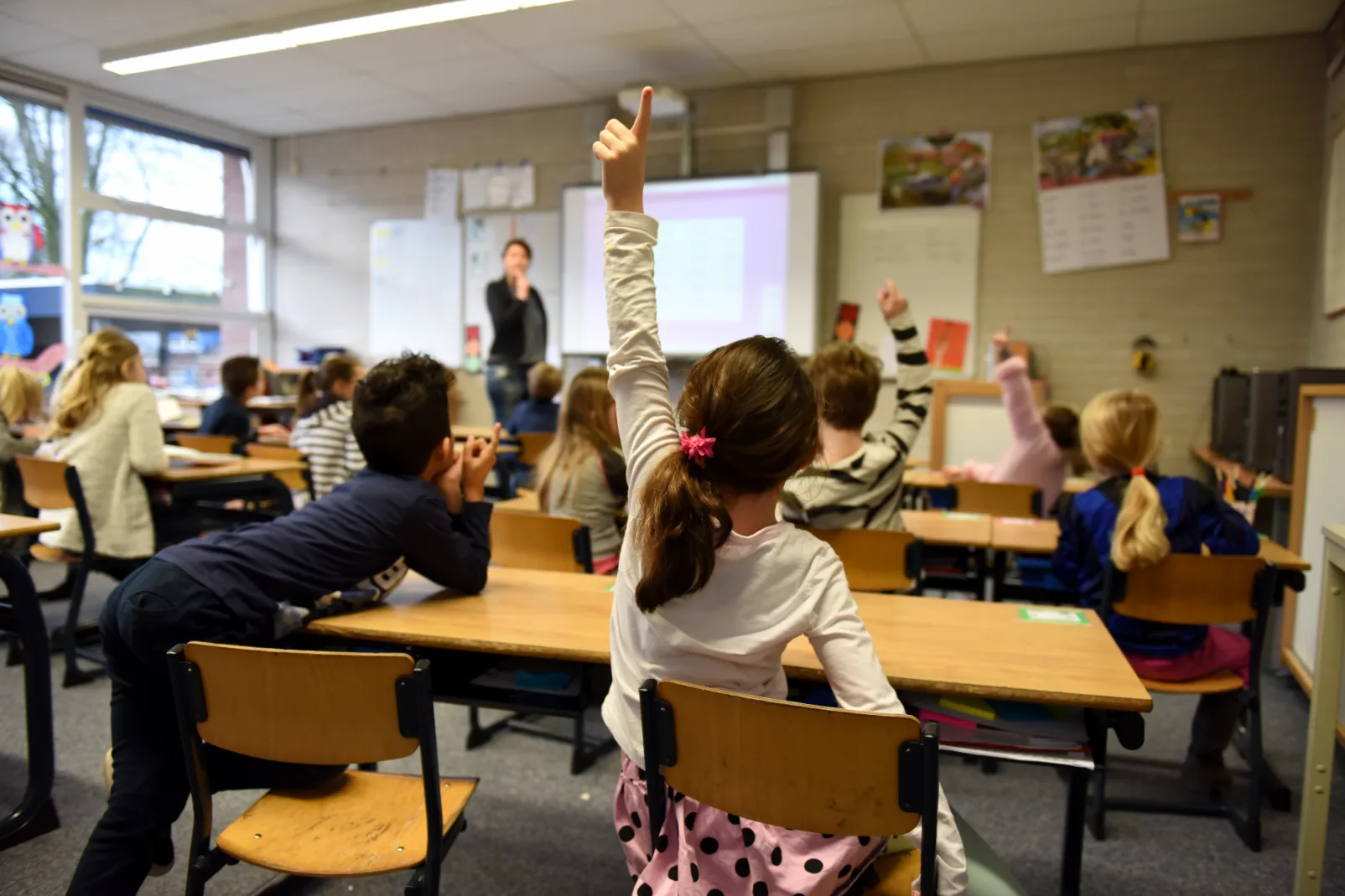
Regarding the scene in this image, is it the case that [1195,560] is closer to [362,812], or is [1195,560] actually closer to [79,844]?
[362,812]

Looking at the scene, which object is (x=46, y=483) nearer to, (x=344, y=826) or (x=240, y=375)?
(x=240, y=375)

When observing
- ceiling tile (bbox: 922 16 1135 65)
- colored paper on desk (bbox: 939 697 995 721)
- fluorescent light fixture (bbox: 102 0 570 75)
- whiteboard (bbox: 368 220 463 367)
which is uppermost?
ceiling tile (bbox: 922 16 1135 65)

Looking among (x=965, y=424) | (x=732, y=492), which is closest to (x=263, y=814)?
(x=732, y=492)

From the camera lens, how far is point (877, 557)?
211cm

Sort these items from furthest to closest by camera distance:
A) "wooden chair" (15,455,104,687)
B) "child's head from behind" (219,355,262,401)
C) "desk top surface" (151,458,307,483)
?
"child's head from behind" (219,355,262,401) < "desk top surface" (151,458,307,483) < "wooden chair" (15,455,104,687)

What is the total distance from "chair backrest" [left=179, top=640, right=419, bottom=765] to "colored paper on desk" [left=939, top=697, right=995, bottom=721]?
825 millimetres

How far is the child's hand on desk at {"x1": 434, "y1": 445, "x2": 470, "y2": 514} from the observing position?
1707 millimetres

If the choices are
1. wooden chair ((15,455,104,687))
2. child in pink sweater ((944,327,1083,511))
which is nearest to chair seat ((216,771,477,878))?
wooden chair ((15,455,104,687))

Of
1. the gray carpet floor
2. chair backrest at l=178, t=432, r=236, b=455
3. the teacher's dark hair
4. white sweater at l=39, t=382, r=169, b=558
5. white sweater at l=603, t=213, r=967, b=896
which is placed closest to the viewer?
white sweater at l=603, t=213, r=967, b=896

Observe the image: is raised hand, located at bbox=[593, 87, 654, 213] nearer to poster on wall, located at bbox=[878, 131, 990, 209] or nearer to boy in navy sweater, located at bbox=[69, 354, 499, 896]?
boy in navy sweater, located at bbox=[69, 354, 499, 896]

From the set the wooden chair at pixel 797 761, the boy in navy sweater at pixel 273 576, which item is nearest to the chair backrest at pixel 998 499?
the boy in navy sweater at pixel 273 576

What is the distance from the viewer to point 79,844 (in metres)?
1.97

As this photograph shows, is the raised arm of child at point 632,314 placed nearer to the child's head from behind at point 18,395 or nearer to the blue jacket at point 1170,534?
the blue jacket at point 1170,534

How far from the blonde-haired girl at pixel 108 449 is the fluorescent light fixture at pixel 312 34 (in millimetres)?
2613
